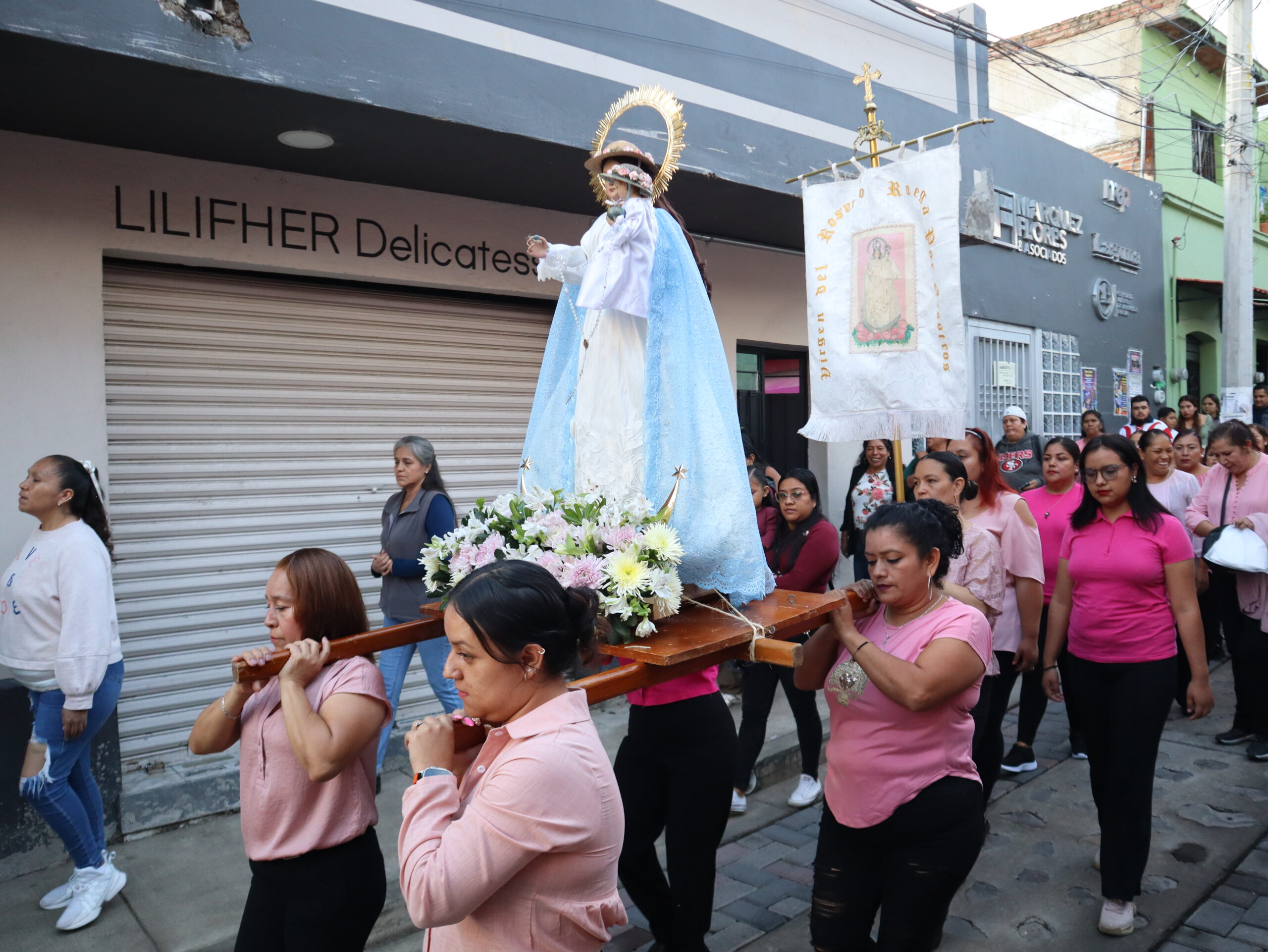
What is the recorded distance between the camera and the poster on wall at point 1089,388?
12273 millimetres

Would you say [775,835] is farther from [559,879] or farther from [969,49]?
[969,49]

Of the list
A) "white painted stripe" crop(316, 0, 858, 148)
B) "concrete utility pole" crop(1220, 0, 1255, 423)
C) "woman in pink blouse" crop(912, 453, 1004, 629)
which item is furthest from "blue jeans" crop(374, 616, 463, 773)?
"concrete utility pole" crop(1220, 0, 1255, 423)

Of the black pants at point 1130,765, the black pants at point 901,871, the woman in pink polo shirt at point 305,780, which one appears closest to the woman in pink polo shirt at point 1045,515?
the black pants at point 1130,765

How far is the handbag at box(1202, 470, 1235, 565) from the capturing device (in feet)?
18.7

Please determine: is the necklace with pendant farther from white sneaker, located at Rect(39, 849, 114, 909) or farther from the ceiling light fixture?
the ceiling light fixture

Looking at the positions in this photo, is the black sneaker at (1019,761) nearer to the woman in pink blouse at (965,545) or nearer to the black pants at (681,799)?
the woman in pink blouse at (965,545)

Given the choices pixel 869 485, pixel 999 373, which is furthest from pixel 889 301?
pixel 999 373

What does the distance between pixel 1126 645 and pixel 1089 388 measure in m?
9.73

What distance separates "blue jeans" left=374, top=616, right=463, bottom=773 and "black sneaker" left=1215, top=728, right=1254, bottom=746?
4.72m

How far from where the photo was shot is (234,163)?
522 cm

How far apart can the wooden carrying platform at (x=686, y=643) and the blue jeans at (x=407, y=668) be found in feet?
8.27

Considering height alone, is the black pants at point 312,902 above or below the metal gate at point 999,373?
below

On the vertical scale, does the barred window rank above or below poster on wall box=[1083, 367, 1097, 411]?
above

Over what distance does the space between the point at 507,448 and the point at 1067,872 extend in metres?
4.30
